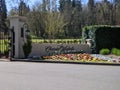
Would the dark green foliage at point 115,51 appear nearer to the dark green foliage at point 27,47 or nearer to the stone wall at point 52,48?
the stone wall at point 52,48

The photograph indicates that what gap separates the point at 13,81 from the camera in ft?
38.4

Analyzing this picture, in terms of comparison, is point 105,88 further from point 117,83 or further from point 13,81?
point 13,81

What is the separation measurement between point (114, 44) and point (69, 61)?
342 inches

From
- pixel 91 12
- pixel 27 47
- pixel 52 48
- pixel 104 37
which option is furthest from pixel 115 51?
pixel 91 12

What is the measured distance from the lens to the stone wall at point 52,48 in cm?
2564

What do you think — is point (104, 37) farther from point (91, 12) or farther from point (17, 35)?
point (91, 12)

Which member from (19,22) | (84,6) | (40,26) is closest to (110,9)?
(84,6)

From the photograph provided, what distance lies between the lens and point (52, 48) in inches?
1041

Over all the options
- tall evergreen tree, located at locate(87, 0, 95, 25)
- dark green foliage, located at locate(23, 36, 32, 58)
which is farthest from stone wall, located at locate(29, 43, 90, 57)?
tall evergreen tree, located at locate(87, 0, 95, 25)

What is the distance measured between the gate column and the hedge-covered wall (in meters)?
6.75

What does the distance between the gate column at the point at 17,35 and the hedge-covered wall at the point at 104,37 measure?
6755 mm

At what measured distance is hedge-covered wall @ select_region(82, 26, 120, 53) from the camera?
27438 millimetres

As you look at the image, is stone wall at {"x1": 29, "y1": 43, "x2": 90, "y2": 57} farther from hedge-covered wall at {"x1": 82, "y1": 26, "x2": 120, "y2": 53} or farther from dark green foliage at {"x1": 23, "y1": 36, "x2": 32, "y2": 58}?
dark green foliage at {"x1": 23, "y1": 36, "x2": 32, "y2": 58}

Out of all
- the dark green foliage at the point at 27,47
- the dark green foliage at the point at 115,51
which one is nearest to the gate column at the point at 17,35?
the dark green foliage at the point at 27,47
